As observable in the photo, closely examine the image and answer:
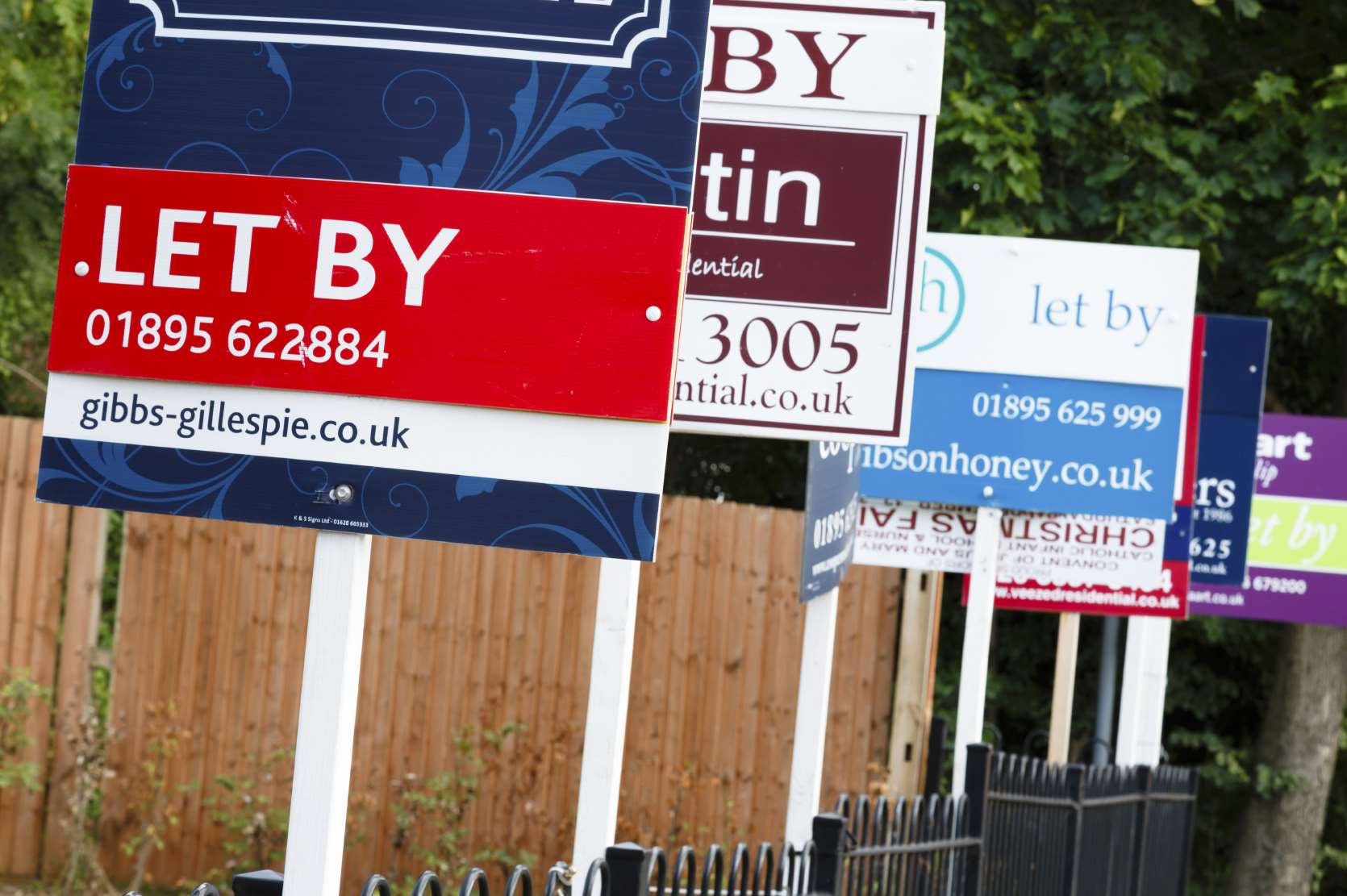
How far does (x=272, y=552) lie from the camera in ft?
28.1

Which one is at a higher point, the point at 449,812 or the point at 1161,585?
the point at 1161,585

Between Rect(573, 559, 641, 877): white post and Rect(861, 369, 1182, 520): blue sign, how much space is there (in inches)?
122

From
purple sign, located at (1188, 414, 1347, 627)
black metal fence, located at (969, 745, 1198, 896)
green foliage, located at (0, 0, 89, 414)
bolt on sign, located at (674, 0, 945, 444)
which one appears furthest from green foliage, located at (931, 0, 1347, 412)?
bolt on sign, located at (674, 0, 945, 444)

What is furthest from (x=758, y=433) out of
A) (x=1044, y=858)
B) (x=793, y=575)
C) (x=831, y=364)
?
(x=793, y=575)

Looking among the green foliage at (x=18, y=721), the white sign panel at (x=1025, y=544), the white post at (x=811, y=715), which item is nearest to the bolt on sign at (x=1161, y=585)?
the white sign panel at (x=1025, y=544)

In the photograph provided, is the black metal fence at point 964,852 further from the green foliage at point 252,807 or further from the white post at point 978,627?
the green foliage at point 252,807

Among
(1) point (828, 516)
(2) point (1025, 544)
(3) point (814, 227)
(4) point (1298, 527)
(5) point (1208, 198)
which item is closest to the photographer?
(3) point (814, 227)

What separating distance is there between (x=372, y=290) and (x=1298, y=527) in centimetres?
977

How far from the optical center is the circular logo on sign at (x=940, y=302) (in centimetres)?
682

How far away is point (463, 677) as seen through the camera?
8.67m

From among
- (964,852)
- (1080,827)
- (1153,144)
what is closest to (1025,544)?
(1080,827)

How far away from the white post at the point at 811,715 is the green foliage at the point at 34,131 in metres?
4.78

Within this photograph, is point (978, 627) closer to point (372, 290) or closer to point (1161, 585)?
point (1161, 585)

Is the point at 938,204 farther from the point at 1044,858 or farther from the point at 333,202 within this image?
the point at 333,202
